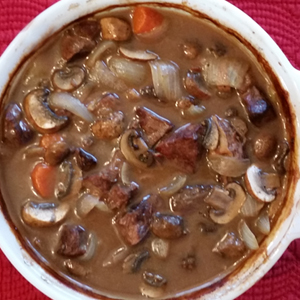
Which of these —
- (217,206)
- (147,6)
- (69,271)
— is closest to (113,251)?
(69,271)

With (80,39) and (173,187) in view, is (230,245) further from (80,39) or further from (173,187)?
(80,39)

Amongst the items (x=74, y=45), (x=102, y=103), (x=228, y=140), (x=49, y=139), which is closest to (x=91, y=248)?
(x=49, y=139)

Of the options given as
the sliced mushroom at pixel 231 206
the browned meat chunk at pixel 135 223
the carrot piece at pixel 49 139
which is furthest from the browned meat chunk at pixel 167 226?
the carrot piece at pixel 49 139

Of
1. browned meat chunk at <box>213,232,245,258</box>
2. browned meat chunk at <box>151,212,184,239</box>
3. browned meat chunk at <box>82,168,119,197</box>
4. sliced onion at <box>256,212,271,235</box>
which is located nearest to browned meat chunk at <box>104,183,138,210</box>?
browned meat chunk at <box>82,168,119,197</box>

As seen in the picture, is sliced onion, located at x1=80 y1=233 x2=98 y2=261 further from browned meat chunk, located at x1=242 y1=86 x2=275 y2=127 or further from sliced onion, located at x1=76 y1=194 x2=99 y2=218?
browned meat chunk, located at x1=242 y1=86 x2=275 y2=127

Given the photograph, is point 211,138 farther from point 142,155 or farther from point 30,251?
point 30,251

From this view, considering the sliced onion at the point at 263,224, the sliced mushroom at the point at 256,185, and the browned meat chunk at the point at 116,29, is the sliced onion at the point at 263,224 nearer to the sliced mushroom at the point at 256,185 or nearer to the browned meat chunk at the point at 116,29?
the sliced mushroom at the point at 256,185
